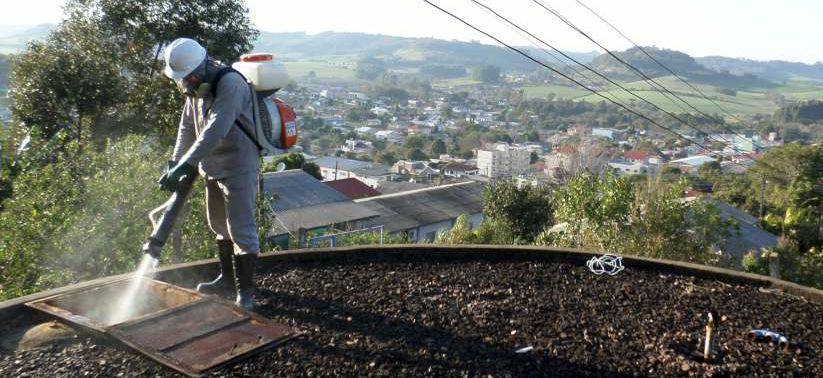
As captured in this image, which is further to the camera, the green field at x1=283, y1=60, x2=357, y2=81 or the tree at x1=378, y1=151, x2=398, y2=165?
the green field at x1=283, y1=60, x2=357, y2=81

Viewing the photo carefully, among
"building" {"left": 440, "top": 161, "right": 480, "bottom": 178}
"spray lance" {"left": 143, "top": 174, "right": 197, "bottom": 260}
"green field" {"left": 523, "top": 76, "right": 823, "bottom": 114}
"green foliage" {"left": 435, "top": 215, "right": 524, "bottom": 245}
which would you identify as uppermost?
"spray lance" {"left": 143, "top": 174, "right": 197, "bottom": 260}

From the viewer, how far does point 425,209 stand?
23.2 meters

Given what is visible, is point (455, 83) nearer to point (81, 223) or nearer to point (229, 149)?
point (81, 223)

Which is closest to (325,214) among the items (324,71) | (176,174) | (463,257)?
(463,257)

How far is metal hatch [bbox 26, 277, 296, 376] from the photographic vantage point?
9.33 ft

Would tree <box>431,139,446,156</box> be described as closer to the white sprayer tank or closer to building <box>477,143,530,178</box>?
building <box>477,143,530,178</box>

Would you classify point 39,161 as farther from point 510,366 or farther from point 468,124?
point 468,124

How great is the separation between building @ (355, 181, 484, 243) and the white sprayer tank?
1536 cm

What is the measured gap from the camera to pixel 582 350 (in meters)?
3.07

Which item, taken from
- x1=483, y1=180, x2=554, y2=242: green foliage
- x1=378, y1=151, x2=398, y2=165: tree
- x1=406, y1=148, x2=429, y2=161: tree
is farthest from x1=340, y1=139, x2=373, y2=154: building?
x1=483, y1=180, x2=554, y2=242: green foliage

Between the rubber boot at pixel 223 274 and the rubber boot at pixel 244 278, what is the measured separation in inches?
11.5

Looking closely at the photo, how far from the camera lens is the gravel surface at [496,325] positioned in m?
2.86

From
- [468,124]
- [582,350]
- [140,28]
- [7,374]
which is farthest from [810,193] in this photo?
[468,124]

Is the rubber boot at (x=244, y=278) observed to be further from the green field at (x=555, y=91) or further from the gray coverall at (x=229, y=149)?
the green field at (x=555, y=91)
